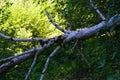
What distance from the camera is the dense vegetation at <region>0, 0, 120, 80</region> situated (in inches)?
140

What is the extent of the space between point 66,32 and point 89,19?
2929mm

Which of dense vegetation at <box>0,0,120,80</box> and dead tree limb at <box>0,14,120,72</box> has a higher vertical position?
dead tree limb at <box>0,14,120,72</box>

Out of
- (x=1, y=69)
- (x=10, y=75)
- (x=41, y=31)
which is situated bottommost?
(x=41, y=31)

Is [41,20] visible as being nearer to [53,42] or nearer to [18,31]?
→ [18,31]

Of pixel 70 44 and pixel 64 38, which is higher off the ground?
pixel 64 38

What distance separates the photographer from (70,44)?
4211 mm

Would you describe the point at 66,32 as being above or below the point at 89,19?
above

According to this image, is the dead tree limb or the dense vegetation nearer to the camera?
the dead tree limb

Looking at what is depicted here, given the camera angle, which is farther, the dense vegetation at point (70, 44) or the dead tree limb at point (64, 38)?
the dense vegetation at point (70, 44)

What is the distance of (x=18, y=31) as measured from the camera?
1588 cm

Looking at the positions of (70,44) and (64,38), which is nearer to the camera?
(64,38)

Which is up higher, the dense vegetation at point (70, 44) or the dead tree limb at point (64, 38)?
the dead tree limb at point (64, 38)

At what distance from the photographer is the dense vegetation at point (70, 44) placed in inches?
140

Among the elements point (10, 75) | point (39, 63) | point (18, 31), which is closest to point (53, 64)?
point (39, 63)
